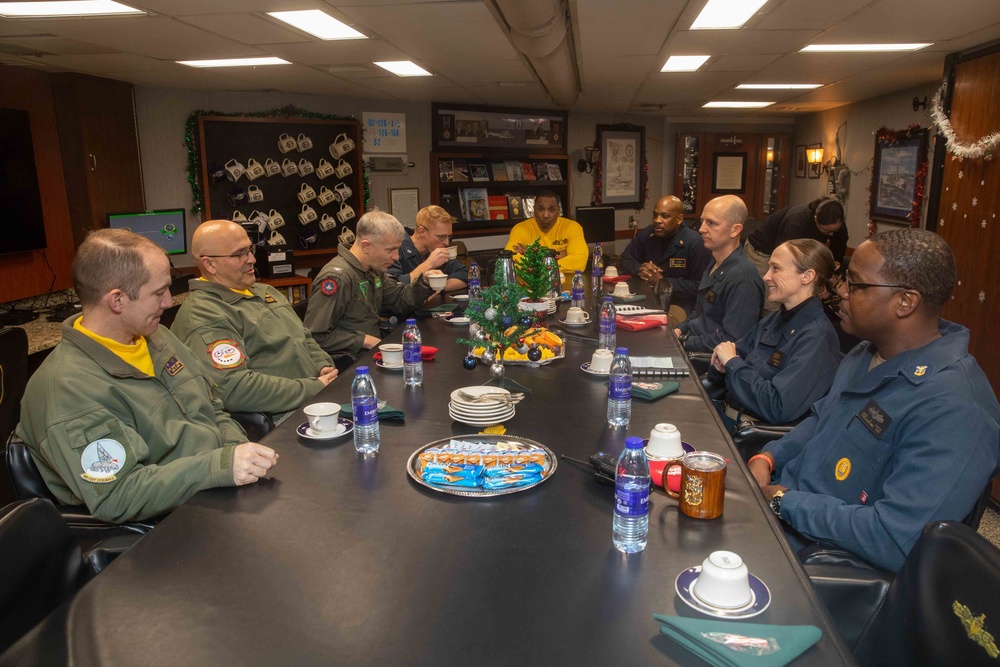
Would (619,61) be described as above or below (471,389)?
above

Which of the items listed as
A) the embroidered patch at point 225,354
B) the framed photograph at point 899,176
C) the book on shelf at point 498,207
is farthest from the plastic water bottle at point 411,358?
the book on shelf at point 498,207

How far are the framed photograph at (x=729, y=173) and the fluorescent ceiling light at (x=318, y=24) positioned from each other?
323 inches

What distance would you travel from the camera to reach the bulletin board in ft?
22.3

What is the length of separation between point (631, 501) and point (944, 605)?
21.5 inches

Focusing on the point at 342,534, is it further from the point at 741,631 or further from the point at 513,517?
the point at 741,631

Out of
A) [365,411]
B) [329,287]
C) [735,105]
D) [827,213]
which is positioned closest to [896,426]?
[365,411]

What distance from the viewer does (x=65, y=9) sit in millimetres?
3535

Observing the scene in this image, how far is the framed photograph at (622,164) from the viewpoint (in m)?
10.3

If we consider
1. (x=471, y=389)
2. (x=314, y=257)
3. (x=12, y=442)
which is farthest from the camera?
(x=314, y=257)

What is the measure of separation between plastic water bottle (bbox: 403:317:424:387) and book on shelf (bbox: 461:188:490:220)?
6.43 meters

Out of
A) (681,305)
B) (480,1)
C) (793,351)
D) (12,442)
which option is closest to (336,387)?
(12,442)

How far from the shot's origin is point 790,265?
2785 mm

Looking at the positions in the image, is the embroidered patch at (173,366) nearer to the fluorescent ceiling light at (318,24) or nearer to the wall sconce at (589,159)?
the fluorescent ceiling light at (318,24)

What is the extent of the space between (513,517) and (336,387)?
4.23 feet
